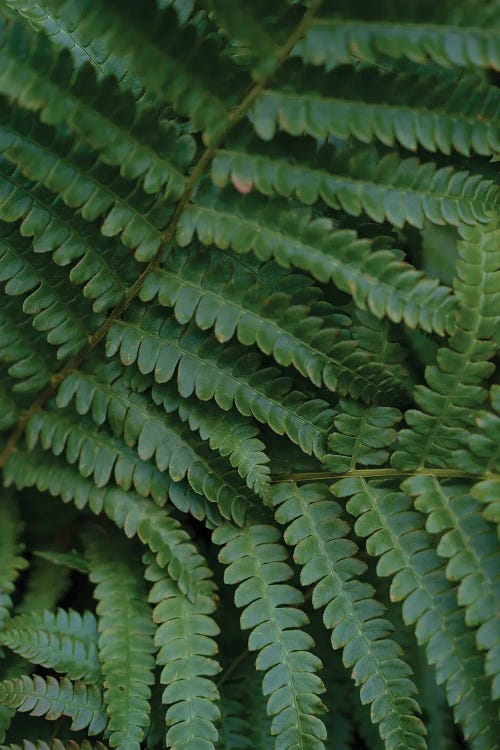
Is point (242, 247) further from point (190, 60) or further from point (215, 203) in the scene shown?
point (190, 60)

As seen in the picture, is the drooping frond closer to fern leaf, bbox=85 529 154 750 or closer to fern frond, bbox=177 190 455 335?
fern leaf, bbox=85 529 154 750

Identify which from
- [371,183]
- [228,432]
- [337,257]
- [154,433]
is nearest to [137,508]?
[154,433]

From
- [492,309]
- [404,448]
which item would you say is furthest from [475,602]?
[492,309]

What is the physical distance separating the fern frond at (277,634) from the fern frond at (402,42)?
31.6 inches

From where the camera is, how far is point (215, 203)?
1117mm

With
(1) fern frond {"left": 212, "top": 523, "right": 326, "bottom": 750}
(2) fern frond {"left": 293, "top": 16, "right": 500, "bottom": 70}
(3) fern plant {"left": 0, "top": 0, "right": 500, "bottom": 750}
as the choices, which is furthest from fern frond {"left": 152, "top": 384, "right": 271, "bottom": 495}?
(2) fern frond {"left": 293, "top": 16, "right": 500, "bottom": 70}

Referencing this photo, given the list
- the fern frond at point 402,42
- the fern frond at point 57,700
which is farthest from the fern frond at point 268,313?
the fern frond at point 57,700

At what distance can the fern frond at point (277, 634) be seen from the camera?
1.11m

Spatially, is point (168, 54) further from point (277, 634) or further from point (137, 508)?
point (277, 634)

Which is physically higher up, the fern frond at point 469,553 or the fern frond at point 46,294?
the fern frond at point 46,294

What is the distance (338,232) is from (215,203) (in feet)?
0.72

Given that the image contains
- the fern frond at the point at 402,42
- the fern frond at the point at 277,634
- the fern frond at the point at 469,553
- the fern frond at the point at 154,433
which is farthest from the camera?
the fern frond at the point at 154,433

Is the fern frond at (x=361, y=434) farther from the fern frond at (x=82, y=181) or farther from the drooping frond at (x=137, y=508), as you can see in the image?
the fern frond at (x=82, y=181)

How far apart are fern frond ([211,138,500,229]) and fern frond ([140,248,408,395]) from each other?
0.17 meters
